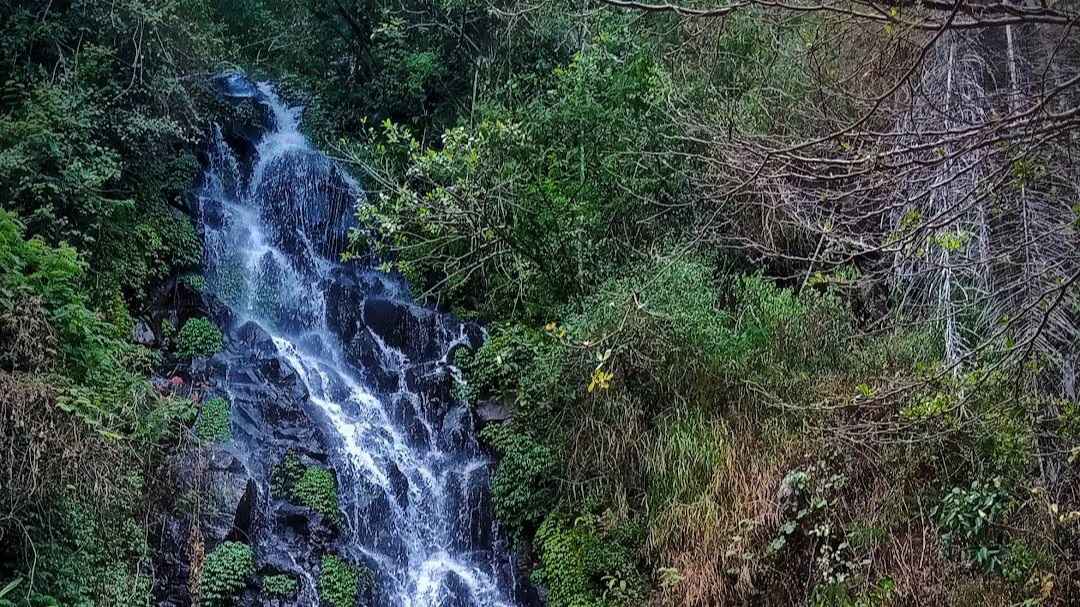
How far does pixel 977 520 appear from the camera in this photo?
6035 millimetres

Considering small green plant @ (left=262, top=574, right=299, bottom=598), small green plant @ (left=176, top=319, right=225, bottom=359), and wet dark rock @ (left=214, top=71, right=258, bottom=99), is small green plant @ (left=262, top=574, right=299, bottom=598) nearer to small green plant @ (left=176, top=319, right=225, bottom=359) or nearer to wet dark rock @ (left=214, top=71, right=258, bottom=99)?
small green plant @ (left=176, top=319, right=225, bottom=359)

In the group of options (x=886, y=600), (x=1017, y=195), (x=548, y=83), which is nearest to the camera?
(x=886, y=600)

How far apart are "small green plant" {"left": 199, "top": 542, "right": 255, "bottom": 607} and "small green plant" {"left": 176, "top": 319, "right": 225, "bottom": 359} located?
281 cm

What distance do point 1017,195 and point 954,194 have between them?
60cm

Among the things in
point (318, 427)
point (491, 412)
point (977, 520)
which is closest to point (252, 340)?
point (318, 427)

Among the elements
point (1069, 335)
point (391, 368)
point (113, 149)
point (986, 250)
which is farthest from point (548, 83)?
point (1069, 335)

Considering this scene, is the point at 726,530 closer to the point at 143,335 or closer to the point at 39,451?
the point at 39,451

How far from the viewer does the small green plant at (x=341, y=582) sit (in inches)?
311

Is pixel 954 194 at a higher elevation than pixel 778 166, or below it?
higher

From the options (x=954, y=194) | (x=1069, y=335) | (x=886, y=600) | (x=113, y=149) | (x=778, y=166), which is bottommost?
(x=886, y=600)

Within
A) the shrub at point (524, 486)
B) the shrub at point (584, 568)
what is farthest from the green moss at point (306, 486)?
the shrub at point (584, 568)

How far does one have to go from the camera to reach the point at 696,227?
936 centimetres

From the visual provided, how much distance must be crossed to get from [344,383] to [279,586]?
9.85 ft

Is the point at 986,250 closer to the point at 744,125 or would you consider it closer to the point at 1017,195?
the point at 1017,195
